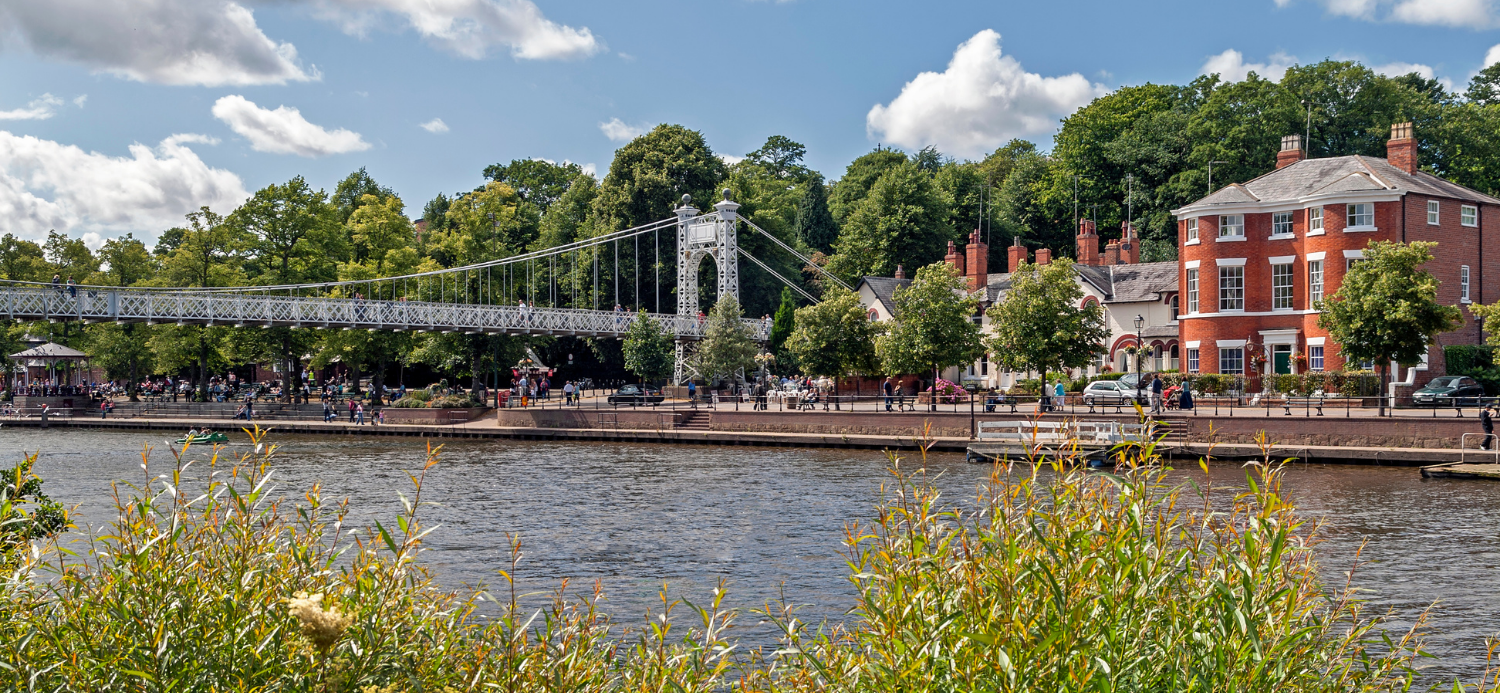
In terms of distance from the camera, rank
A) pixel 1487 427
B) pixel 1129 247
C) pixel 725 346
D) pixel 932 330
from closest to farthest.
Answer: pixel 1487 427 < pixel 932 330 < pixel 725 346 < pixel 1129 247

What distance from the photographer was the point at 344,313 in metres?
55.5

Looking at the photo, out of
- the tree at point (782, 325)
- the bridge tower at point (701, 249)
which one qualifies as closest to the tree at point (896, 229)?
the tree at point (782, 325)

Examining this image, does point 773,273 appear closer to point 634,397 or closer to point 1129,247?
point 634,397

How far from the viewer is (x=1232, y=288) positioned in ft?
153

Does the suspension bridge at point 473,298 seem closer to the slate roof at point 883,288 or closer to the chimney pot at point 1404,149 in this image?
the slate roof at point 883,288

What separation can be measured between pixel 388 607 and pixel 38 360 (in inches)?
2730

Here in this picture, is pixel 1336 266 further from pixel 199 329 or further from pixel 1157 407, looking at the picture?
pixel 199 329

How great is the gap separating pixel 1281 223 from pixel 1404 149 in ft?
21.7

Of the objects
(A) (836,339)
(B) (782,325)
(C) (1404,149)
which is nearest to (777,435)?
(A) (836,339)

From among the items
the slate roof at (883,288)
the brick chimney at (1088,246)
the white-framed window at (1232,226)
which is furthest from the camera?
the slate roof at (883,288)

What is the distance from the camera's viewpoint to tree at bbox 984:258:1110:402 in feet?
146

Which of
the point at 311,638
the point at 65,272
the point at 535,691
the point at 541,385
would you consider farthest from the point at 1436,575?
the point at 65,272

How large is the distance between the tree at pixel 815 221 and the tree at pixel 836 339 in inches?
1256

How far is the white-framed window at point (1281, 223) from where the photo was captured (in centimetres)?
4591
